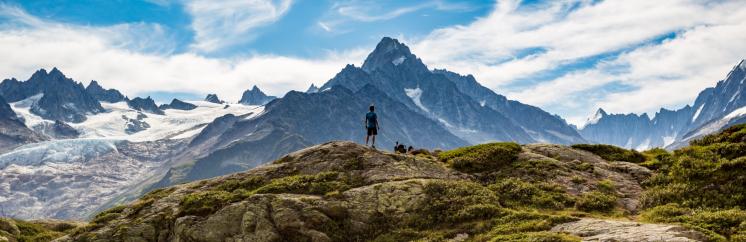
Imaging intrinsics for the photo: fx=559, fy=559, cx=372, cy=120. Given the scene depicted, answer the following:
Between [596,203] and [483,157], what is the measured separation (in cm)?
863

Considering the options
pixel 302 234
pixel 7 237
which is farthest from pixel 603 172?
pixel 7 237

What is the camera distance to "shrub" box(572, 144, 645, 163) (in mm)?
36875

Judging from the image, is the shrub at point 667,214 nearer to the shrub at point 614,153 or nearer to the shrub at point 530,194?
the shrub at point 530,194

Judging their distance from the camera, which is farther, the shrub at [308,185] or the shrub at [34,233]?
the shrub at [34,233]

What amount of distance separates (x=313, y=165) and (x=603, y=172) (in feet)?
55.7

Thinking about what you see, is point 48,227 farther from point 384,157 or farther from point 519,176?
point 519,176

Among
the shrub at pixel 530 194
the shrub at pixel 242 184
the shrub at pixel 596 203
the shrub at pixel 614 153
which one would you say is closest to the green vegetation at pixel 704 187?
the shrub at pixel 596 203

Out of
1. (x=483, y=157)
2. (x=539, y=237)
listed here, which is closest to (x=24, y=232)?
(x=483, y=157)

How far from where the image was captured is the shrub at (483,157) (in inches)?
1324

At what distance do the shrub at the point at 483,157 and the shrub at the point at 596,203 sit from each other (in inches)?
273

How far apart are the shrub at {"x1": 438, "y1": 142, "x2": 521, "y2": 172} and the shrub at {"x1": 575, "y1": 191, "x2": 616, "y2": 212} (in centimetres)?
695

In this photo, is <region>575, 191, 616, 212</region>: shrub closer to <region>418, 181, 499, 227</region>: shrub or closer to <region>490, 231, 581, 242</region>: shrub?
<region>418, 181, 499, 227</region>: shrub

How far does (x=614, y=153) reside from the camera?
3825 cm

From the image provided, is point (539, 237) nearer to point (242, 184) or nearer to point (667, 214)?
point (667, 214)
